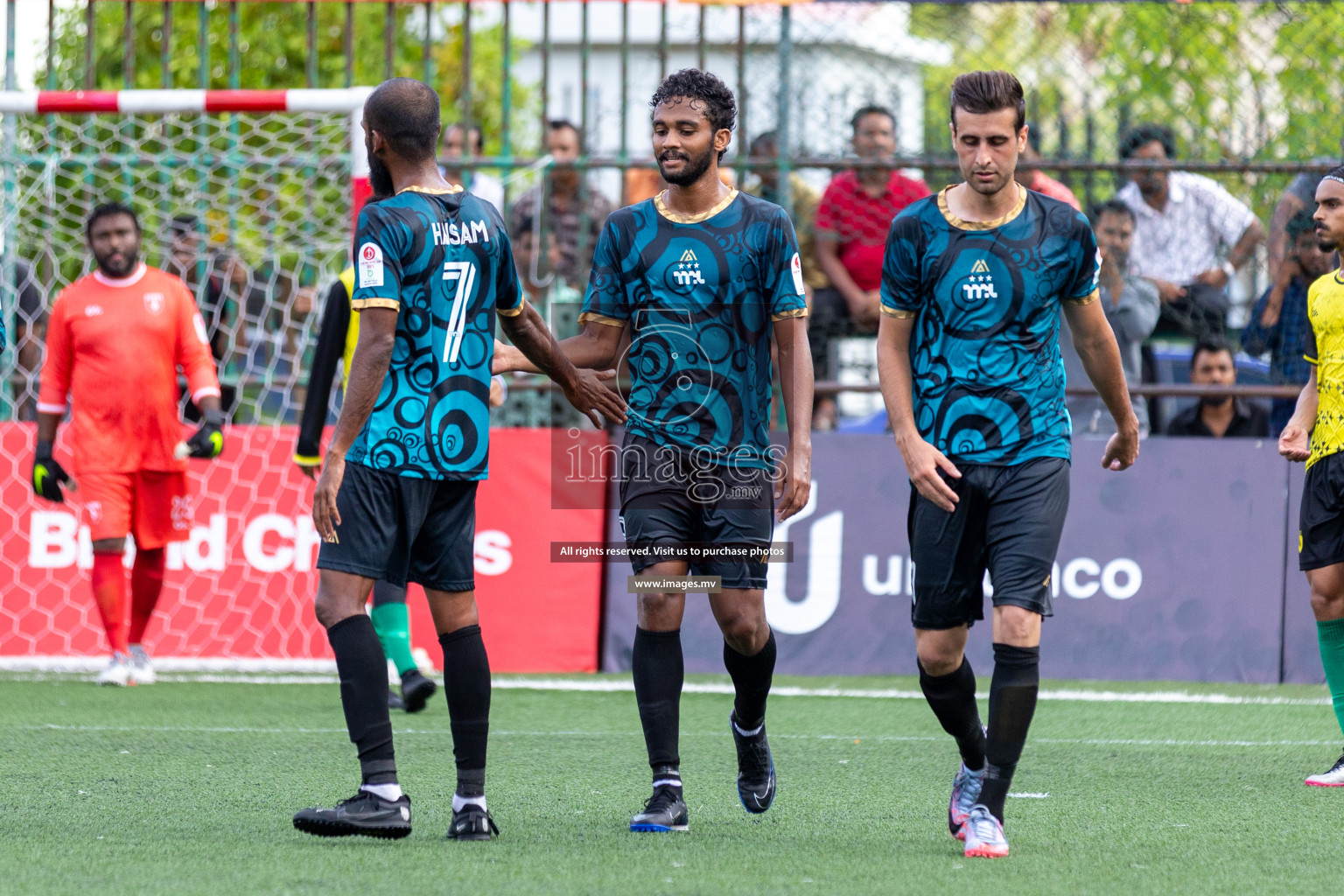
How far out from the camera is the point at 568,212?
954cm

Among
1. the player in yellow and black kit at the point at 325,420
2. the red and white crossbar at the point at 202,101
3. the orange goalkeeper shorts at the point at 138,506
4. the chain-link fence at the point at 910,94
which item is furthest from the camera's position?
the chain-link fence at the point at 910,94

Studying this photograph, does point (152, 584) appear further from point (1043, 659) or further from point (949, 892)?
point (949, 892)

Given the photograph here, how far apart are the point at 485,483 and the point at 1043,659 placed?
308 centimetres

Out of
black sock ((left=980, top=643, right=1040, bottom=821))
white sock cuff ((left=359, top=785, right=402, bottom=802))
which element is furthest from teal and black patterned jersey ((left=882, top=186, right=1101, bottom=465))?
white sock cuff ((left=359, top=785, right=402, bottom=802))

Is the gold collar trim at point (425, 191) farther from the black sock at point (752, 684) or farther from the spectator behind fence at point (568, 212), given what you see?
the spectator behind fence at point (568, 212)

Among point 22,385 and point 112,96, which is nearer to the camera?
point 112,96

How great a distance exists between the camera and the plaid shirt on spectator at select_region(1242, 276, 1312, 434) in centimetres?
901

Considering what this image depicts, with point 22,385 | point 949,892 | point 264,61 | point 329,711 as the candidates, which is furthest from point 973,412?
point 264,61

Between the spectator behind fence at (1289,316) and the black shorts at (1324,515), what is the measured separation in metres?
3.26

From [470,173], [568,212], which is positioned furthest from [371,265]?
[568,212]

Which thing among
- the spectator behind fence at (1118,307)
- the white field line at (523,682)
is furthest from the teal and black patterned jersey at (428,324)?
the spectator behind fence at (1118,307)

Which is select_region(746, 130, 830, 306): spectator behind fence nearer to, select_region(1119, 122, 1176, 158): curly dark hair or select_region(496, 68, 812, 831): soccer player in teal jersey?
select_region(1119, 122, 1176, 158): curly dark hair

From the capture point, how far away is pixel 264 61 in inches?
789

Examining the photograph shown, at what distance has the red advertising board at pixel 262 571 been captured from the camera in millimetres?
8984
